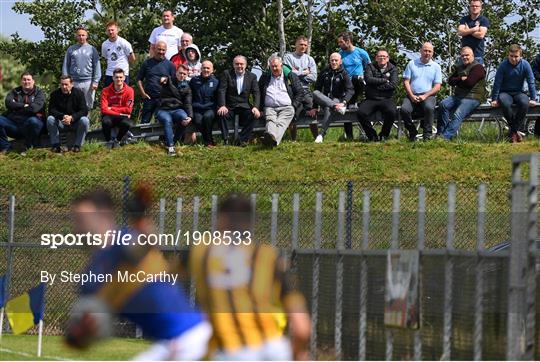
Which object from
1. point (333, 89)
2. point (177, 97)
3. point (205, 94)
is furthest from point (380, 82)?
point (177, 97)

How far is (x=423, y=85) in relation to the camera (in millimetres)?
19797

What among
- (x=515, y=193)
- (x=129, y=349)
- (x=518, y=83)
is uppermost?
(x=518, y=83)

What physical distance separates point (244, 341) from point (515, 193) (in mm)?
2736

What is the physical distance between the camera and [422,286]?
10.6 metres

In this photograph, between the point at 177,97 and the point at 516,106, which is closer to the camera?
the point at 516,106

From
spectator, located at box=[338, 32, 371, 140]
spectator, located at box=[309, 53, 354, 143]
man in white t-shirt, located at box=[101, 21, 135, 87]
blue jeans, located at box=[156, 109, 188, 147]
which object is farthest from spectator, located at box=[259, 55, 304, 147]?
man in white t-shirt, located at box=[101, 21, 135, 87]

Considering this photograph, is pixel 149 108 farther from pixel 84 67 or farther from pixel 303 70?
pixel 303 70

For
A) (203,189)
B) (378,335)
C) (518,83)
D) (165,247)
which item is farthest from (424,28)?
(378,335)

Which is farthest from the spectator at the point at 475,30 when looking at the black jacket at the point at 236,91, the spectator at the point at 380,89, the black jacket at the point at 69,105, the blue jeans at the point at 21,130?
the blue jeans at the point at 21,130

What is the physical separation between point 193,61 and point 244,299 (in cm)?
1326

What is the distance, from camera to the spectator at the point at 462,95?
19.6m

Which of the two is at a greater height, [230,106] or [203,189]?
[230,106]

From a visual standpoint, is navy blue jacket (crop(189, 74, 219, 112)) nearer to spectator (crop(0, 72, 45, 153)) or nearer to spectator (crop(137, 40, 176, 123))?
spectator (crop(137, 40, 176, 123))

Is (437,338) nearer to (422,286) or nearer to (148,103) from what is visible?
(422,286)
